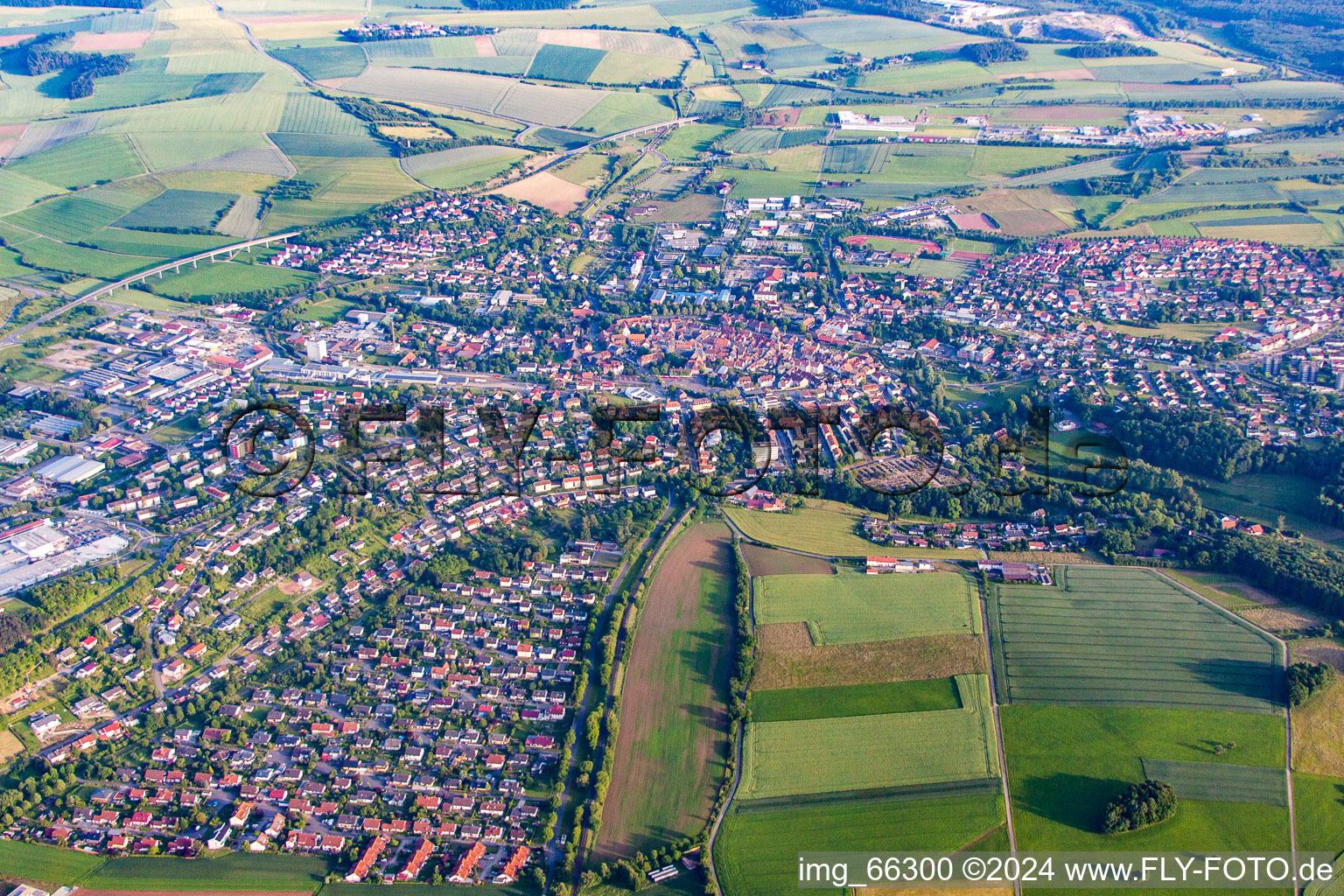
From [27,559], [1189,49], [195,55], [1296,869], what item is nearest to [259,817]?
[27,559]

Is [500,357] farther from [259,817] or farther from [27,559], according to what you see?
[259,817]

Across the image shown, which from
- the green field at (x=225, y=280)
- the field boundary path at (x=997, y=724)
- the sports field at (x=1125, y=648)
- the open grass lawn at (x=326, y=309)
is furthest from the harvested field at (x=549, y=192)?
the sports field at (x=1125, y=648)

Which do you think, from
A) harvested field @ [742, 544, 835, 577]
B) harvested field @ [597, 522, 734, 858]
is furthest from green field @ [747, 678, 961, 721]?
harvested field @ [742, 544, 835, 577]

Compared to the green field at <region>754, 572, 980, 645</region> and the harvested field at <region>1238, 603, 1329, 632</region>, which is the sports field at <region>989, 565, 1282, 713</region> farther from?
the green field at <region>754, 572, 980, 645</region>

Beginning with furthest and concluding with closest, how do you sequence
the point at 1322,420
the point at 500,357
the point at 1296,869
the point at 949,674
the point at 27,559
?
the point at 500,357, the point at 1322,420, the point at 27,559, the point at 949,674, the point at 1296,869

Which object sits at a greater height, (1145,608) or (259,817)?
(1145,608)

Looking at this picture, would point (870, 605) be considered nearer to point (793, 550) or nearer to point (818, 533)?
point (793, 550)

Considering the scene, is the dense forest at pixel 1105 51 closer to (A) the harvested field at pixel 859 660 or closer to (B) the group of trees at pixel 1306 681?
(B) the group of trees at pixel 1306 681
